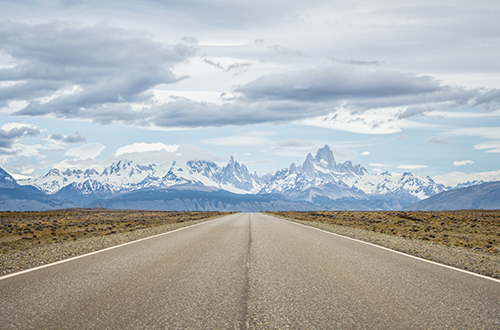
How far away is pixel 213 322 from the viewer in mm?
6016

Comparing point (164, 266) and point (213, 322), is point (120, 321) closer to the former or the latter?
point (213, 322)

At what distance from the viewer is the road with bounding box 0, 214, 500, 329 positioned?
6.07m

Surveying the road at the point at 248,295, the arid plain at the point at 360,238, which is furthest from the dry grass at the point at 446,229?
the road at the point at 248,295

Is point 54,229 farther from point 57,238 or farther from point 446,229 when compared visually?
point 446,229

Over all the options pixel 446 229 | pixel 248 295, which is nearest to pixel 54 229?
pixel 446 229

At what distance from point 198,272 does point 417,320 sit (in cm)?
563

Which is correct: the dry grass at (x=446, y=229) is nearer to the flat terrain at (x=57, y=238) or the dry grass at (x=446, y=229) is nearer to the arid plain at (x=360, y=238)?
the arid plain at (x=360, y=238)

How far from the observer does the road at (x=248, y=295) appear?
6.07m

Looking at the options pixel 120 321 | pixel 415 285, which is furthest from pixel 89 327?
pixel 415 285

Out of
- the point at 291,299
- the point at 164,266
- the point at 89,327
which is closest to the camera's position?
the point at 89,327

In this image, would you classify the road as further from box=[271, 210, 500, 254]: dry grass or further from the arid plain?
box=[271, 210, 500, 254]: dry grass

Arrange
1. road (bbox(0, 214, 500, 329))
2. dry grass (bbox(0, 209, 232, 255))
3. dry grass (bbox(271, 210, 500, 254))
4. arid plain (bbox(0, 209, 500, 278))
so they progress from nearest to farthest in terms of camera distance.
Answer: road (bbox(0, 214, 500, 329)), arid plain (bbox(0, 209, 500, 278)), dry grass (bbox(271, 210, 500, 254)), dry grass (bbox(0, 209, 232, 255))

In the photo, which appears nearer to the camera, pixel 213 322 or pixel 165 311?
pixel 213 322

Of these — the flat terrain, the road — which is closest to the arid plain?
the flat terrain
